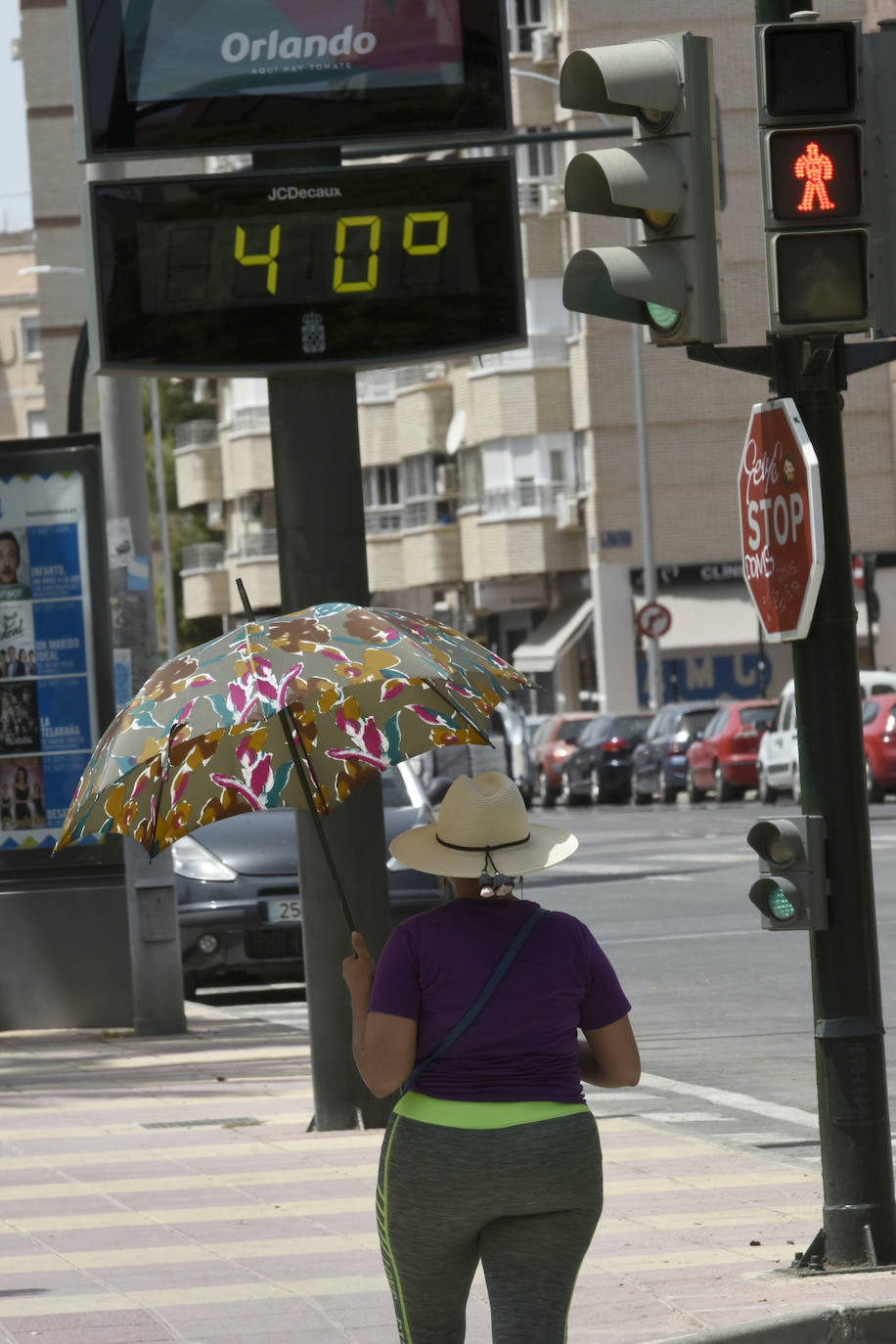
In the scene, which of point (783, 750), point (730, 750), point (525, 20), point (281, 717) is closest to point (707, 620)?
point (525, 20)

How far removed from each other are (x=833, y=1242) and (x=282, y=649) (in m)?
2.66

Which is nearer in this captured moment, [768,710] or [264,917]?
[264,917]

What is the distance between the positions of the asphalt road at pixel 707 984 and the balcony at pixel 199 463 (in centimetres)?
5377

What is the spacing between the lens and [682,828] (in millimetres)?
35188

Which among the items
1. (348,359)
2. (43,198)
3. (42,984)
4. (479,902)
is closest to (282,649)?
(479,902)

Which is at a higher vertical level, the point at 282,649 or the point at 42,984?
the point at 282,649

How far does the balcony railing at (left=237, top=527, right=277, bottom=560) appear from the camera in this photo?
79438 millimetres

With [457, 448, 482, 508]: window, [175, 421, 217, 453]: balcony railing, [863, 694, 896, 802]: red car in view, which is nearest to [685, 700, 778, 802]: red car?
[863, 694, 896, 802]: red car

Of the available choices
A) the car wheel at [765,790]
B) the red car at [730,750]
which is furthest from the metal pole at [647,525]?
the car wheel at [765,790]

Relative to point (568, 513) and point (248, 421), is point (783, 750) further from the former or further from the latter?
point (248, 421)

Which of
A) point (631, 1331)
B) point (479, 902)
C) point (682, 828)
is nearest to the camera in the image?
point (479, 902)

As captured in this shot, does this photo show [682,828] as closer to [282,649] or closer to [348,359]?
[348,359]

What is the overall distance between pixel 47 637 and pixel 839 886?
874cm

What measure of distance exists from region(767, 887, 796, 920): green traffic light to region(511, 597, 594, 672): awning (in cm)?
5632
